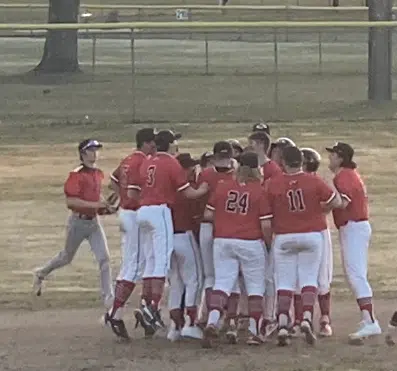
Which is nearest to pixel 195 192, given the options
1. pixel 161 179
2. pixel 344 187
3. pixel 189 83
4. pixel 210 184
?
pixel 210 184

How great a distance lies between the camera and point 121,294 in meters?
10.1

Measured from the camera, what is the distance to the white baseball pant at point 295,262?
9.80m

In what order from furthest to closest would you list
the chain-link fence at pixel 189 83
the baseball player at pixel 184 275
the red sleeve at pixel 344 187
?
the chain-link fence at pixel 189 83 → the baseball player at pixel 184 275 → the red sleeve at pixel 344 187

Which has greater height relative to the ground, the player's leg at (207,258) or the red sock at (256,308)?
the player's leg at (207,258)

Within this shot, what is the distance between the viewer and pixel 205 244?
33.6 ft

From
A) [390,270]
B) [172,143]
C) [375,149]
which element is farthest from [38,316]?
[375,149]

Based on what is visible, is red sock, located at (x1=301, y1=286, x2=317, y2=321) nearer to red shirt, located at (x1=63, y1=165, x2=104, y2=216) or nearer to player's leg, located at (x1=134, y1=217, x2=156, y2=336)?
player's leg, located at (x1=134, y1=217, x2=156, y2=336)

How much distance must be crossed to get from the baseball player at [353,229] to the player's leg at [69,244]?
247cm

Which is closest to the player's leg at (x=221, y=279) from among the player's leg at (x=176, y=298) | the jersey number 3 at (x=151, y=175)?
the player's leg at (x=176, y=298)

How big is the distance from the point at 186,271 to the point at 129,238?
548 mm

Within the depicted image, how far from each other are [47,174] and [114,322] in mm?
10153

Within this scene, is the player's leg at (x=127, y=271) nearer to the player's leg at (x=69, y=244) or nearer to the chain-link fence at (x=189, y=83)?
the player's leg at (x=69, y=244)

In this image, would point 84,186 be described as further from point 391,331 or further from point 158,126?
point 158,126

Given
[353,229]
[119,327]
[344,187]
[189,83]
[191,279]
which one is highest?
[189,83]
